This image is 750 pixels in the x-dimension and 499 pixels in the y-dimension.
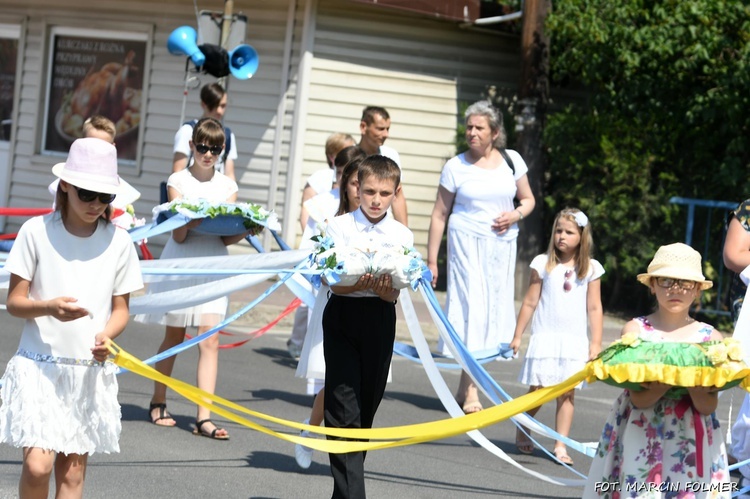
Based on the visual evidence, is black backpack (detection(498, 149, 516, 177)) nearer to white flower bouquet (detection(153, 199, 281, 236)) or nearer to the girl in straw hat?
white flower bouquet (detection(153, 199, 281, 236))

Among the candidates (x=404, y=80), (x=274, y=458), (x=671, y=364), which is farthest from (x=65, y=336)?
(x=404, y=80)

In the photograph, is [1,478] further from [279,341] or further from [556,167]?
[556,167]

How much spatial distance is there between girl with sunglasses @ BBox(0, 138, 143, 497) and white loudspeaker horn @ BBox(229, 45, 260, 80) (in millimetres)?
10237

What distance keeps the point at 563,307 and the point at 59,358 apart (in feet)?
12.8

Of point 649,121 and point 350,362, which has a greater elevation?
point 649,121

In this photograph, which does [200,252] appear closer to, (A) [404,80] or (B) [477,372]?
(B) [477,372]

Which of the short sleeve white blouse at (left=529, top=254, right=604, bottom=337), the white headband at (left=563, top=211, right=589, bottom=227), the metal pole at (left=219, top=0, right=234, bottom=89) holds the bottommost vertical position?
the short sleeve white blouse at (left=529, top=254, right=604, bottom=337)

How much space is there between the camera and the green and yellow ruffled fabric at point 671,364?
14.5ft

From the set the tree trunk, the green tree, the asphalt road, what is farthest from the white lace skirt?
the tree trunk

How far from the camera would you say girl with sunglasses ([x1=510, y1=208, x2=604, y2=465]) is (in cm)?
773

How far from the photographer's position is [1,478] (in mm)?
6188

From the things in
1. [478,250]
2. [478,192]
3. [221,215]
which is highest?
[478,192]

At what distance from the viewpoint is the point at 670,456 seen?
15.3ft

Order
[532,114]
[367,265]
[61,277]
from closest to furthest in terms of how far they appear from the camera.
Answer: [61,277] < [367,265] < [532,114]
